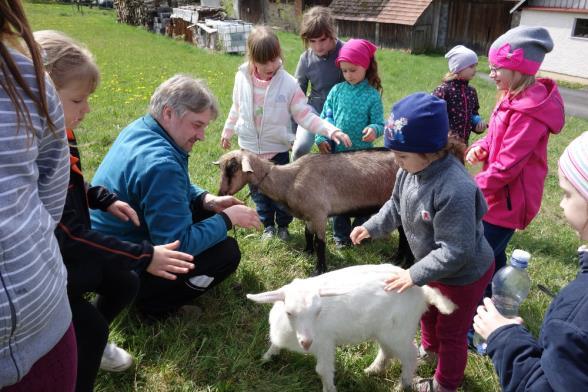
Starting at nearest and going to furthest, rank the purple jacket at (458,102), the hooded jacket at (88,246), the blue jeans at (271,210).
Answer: the hooded jacket at (88,246) → the purple jacket at (458,102) → the blue jeans at (271,210)

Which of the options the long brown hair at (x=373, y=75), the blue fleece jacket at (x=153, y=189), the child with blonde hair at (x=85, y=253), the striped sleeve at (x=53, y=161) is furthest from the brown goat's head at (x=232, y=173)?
the striped sleeve at (x=53, y=161)

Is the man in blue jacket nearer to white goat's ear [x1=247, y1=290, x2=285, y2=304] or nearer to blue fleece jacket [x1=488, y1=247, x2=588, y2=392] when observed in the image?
white goat's ear [x1=247, y1=290, x2=285, y2=304]

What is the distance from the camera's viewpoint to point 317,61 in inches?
212

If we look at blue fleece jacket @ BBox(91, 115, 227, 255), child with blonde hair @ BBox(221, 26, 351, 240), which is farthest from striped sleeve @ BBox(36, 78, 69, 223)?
child with blonde hair @ BBox(221, 26, 351, 240)

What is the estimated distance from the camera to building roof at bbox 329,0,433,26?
28.2 metres

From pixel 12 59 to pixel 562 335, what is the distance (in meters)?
1.78

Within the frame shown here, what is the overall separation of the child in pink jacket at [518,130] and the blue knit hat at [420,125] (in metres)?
1.16

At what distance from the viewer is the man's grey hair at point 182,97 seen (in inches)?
127

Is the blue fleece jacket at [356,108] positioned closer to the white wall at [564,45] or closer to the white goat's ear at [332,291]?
the white goat's ear at [332,291]

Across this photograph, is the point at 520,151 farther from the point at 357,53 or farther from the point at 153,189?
the point at 153,189

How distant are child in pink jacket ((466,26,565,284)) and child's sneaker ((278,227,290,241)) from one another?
85.2 inches

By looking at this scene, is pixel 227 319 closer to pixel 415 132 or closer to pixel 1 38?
pixel 415 132

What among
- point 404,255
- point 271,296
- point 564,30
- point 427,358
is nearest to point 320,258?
point 404,255

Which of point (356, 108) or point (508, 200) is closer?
point (508, 200)
